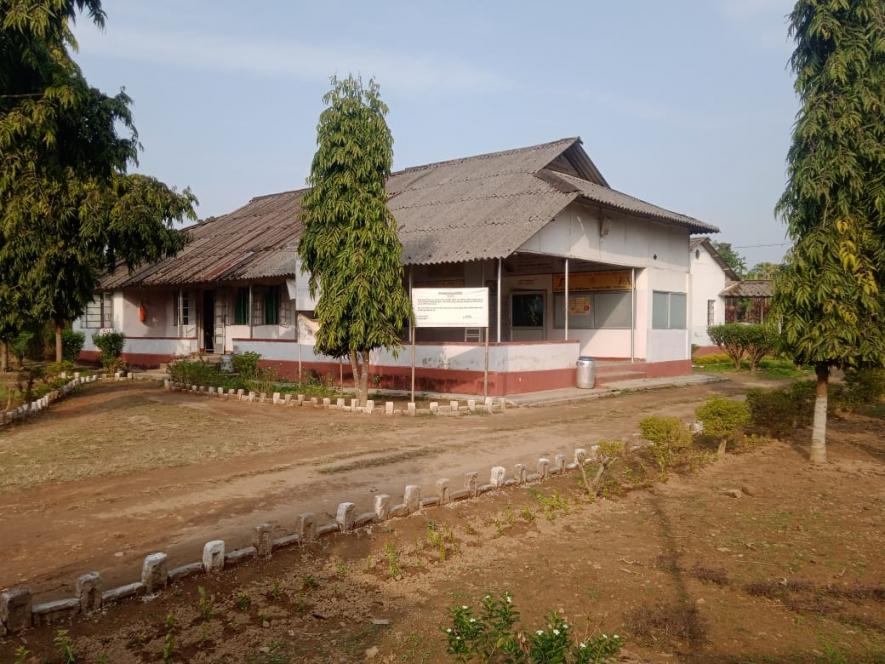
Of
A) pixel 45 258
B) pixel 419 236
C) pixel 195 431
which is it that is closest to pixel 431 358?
pixel 419 236

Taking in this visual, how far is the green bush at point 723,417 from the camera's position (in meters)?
9.40

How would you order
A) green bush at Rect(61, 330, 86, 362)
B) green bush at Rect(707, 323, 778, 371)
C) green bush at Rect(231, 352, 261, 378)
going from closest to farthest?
green bush at Rect(231, 352, 261, 378) < green bush at Rect(707, 323, 778, 371) < green bush at Rect(61, 330, 86, 362)

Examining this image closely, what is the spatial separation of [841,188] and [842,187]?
18 mm

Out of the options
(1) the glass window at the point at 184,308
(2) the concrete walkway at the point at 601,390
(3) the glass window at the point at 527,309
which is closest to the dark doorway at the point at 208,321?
(1) the glass window at the point at 184,308

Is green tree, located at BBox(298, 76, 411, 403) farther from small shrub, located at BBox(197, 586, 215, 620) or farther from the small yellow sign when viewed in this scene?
the small yellow sign

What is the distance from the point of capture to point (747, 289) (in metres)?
35.7

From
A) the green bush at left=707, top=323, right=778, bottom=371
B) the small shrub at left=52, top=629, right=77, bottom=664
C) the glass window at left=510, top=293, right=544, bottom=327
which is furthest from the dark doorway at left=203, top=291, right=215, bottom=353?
the small shrub at left=52, top=629, right=77, bottom=664

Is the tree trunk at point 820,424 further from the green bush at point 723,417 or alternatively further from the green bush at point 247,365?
the green bush at point 247,365

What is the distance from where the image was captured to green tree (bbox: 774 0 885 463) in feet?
27.1

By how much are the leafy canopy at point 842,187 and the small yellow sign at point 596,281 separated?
13.1 meters

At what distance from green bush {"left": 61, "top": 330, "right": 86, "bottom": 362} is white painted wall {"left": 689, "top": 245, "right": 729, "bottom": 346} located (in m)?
27.9

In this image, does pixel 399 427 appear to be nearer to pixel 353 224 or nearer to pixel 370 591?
pixel 353 224

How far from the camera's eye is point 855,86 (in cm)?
831

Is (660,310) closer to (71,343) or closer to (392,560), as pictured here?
(392,560)
